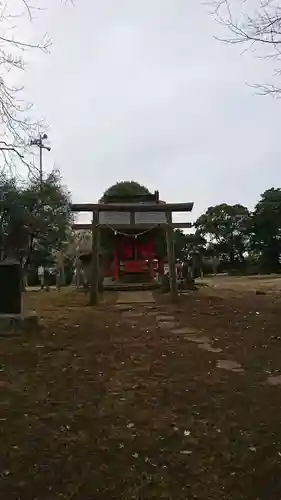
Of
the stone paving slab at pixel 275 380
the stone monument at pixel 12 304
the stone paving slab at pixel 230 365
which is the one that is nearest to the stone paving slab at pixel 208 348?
the stone paving slab at pixel 230 365

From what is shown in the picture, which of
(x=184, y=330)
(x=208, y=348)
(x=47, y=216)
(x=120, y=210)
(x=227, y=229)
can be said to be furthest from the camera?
(x=227, y=229)

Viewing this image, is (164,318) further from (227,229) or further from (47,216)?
(227,229)

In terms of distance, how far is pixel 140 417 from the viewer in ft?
13.0

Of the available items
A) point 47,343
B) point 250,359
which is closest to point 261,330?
point 250,359

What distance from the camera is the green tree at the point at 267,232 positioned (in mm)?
44906

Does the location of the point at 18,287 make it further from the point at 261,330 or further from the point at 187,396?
the point at 187,396

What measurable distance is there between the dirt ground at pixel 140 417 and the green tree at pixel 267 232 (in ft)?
125

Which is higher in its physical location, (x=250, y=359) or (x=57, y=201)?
(x=57, y=201)

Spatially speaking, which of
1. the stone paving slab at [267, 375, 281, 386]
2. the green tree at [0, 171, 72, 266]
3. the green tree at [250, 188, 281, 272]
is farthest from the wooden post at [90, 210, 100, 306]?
the green tree at [250, 188, 281, 272]

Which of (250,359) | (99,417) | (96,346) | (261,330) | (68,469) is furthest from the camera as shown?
(261,330)

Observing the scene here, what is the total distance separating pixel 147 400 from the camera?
439 cm

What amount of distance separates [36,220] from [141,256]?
7795mm

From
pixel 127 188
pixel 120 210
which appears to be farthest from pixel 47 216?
pixel 120 210

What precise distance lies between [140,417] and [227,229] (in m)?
45.5
